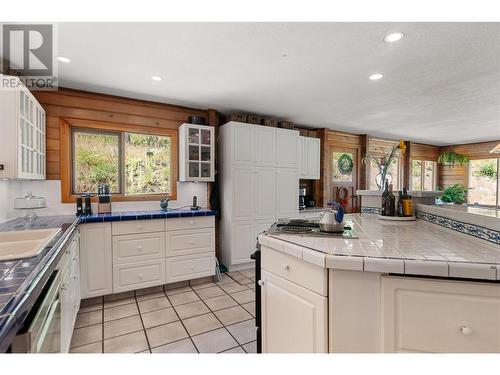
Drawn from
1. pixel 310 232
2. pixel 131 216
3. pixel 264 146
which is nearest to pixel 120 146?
pixel 131 216

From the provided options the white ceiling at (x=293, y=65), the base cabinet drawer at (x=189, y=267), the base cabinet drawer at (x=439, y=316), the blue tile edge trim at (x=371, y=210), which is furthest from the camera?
the base cabinet drawer at (x=189, y=267)

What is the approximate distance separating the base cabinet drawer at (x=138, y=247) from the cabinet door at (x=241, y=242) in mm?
1041

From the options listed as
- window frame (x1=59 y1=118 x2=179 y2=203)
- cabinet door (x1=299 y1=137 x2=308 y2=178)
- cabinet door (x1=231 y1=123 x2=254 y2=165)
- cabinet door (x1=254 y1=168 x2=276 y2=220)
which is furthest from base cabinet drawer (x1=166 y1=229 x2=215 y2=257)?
A: cabinet door (x1=299 y1=137 x2=308 y2=178)

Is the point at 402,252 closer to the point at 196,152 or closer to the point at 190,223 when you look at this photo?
the point at 190,223

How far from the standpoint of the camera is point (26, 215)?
8.02 feet

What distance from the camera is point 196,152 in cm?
347

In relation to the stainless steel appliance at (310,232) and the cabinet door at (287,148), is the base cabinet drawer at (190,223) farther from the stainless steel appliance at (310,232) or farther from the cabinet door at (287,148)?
the stainless steel appliance at (310,232)

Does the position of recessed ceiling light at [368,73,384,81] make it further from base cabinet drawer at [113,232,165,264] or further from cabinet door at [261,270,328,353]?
base cabinet drawer at [113,232,165,264]

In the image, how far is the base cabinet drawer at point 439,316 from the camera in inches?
36.9

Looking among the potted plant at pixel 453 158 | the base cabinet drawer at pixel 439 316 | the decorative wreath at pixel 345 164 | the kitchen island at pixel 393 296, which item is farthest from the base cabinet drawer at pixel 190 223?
the potted plant at pixel 453 158

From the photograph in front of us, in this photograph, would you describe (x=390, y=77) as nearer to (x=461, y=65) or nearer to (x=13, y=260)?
(x=461, y=65)

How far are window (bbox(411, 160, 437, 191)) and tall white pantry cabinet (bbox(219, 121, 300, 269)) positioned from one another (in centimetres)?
486

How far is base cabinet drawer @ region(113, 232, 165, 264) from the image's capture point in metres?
2.71
